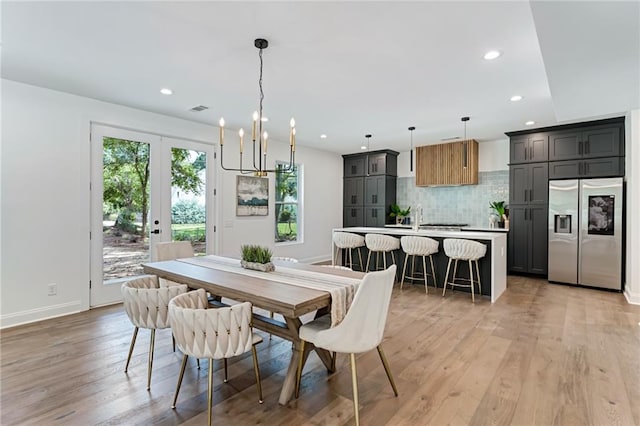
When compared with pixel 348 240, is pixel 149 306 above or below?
below

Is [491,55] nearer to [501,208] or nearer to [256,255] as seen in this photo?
[256,255]

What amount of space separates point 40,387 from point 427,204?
6.99 metres

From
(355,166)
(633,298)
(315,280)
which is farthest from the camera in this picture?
(355,166)

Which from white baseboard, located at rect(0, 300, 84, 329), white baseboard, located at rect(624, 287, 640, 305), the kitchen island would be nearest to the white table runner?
white baseboard, located at rect(0, 300, 84, 329)

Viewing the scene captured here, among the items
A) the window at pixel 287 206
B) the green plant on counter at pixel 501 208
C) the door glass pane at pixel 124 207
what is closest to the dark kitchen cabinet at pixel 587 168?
the green plant on counter at pixel 501 208

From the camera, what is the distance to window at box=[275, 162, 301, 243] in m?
6.66

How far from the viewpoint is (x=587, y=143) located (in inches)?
203

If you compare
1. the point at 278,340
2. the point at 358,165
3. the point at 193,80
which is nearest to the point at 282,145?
the point at 358,165

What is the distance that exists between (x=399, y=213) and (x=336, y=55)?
522cm

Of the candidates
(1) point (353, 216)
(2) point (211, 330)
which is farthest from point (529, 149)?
(2) point (211, 330)

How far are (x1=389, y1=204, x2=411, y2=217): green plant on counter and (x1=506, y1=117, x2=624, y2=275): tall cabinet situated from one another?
7.14 feet

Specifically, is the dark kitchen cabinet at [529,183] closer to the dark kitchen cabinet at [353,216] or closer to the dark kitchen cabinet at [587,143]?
the dark kitchen cabinet at [587,143]

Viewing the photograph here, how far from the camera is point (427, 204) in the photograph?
7465mm

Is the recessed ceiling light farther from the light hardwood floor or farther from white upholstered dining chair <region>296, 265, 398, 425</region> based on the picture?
the light hardwood floor
